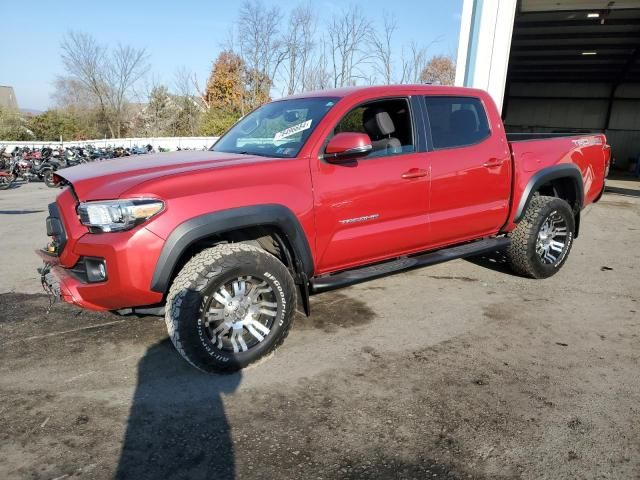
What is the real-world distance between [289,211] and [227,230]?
434 millimetres

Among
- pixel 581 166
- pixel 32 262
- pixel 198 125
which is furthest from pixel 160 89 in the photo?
pixel 581 166

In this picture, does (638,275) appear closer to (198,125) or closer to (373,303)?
(373,303)

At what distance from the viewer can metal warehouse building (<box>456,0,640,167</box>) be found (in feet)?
32.0

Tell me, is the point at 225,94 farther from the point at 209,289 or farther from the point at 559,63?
the point at 209,289

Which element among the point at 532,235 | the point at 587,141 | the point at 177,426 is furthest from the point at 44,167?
the point at 587,141

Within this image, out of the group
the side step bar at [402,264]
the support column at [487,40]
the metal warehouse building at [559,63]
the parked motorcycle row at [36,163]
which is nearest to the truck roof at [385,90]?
the side step bar at [402,264]

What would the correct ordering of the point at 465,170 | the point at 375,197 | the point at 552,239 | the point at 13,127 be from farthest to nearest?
the point at 13,127 → the point at 552,239 → the point at 465,170 → the point at 375,197

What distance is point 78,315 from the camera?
4.00 meters

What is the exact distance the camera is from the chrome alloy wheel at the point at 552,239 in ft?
15.8

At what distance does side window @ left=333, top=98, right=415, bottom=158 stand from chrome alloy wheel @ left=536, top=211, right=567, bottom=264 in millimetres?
1979

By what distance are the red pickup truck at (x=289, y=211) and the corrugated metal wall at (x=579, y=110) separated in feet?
71.6

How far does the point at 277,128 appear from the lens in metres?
3.71

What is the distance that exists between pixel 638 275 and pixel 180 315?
5.02 meters

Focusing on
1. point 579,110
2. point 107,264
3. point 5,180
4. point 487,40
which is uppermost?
point 487,40
